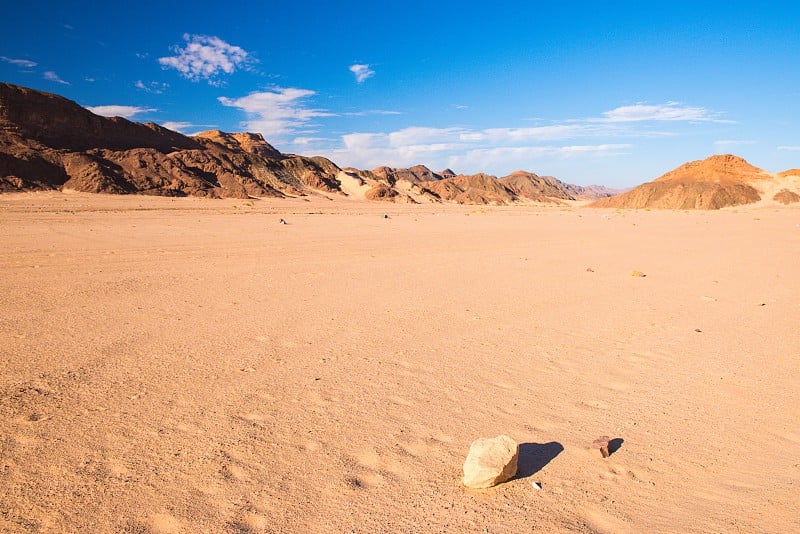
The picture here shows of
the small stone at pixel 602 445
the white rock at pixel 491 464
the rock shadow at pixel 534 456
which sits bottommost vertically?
the rock shadow at pixel 534 456

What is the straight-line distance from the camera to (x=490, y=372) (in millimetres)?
4801

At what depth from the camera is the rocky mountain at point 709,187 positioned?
84438 mm

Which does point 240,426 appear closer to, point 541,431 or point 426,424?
point 426,424

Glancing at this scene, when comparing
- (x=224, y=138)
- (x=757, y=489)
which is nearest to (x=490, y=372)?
(x=757, y=489)

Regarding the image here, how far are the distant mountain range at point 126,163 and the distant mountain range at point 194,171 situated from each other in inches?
4.1

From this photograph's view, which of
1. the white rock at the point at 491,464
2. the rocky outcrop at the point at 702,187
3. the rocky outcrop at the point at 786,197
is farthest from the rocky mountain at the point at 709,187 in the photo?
the white rock at the point at 491,464

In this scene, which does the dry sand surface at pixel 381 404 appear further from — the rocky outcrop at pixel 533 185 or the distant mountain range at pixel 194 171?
the rocky outcrop at pixel 533 185

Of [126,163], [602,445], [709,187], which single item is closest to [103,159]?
[126,163]

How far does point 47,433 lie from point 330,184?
71.9 m

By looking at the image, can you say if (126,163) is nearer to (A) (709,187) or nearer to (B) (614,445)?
(B) (614,445)

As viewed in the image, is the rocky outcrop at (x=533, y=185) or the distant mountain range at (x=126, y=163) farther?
the rocky outcrop at (x=533, y=185)

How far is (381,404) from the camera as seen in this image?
402 cm

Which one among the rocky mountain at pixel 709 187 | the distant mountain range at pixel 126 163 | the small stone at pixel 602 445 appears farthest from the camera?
the rocky mountain at pixel 709 187

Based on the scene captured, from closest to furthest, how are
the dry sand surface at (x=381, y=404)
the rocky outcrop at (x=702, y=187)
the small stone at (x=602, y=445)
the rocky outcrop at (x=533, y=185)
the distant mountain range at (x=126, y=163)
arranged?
the dry sand surface at (x=381, y=404) < the small stone at (x=602, y=445) < the distant mountain range at (x=126, y=163) < the rocky outcrop at (x=702, y=187) < the rocky outcrop at (x=533, y=185)
